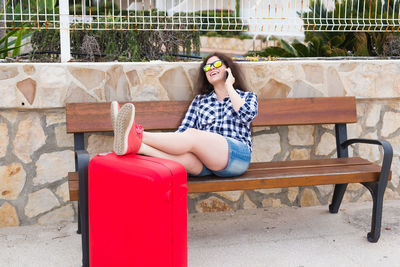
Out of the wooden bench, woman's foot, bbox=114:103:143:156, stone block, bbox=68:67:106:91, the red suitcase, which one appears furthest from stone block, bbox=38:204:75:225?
woman's foot, bbox=114:103:143:156

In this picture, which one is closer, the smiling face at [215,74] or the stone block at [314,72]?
the smiling face at [215,74]

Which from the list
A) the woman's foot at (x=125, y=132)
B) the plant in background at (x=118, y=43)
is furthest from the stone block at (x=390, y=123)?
the woman's foot at (x=125, y=132)

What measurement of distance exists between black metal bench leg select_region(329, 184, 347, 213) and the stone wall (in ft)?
0.84

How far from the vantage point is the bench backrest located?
12.6ft

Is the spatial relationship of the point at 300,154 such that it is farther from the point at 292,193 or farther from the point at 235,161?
the point at 235,161

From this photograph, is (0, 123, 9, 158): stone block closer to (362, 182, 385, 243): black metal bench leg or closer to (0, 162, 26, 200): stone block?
(0, 162, 26, 200): stone block

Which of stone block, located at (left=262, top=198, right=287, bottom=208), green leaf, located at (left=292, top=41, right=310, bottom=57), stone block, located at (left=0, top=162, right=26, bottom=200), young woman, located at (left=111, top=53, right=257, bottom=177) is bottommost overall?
stone block, located at (left=262, top=198, right=287, bottom=208)

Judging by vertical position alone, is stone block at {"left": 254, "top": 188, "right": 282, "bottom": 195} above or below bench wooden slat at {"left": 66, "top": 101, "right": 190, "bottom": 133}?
below

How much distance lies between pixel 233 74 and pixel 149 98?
710 millimetres

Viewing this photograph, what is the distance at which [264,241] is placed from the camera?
3.75m

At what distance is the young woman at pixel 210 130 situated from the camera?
2967 millimetres

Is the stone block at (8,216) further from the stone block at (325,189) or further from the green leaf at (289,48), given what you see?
the green leaf at (289,48)

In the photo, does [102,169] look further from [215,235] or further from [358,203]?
[358,203]

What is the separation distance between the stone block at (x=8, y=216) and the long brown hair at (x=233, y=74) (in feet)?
5.68
